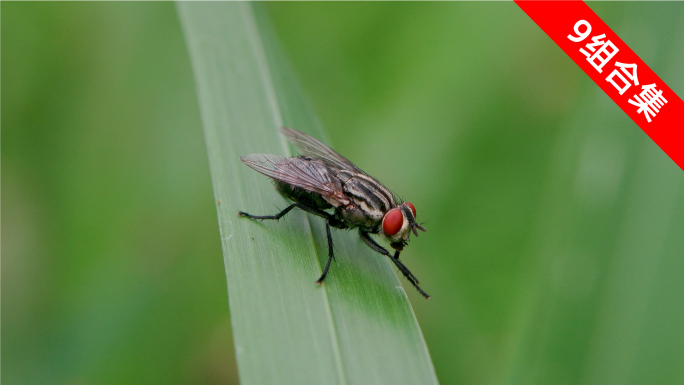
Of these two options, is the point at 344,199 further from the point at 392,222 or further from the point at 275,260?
the point at 275,260

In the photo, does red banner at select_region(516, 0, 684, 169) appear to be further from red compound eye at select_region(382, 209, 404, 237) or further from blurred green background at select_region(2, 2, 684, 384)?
red compound eye at select_region(382, 209, 404, 237)

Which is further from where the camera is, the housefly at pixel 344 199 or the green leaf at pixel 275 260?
the housefly at pixel 344 199

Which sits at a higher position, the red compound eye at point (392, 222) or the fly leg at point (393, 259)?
the red compound eye at point (392, 222)

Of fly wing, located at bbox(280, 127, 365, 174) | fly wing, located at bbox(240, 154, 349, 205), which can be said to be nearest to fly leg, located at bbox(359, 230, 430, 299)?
fly wing, located at bbox(240, 154, 349, 205)

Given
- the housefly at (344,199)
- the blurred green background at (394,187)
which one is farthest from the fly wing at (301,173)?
the blurred green background at (394,187)

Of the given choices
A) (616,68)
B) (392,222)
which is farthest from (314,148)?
(616,68)

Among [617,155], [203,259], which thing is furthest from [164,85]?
[617,155]

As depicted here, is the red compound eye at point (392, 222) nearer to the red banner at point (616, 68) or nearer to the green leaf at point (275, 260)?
the green leaf at point (275, 260)

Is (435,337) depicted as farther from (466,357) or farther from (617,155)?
(617,155)
